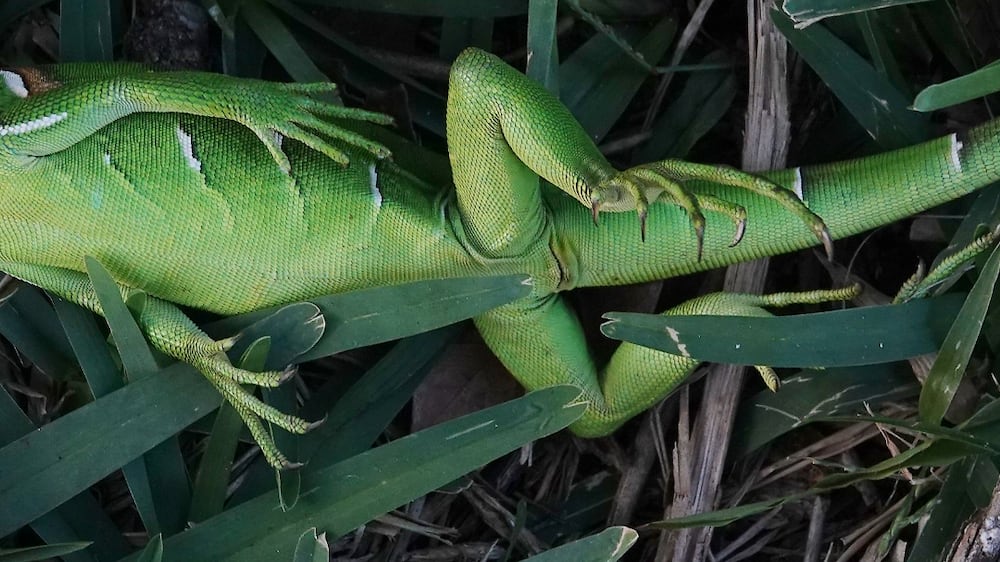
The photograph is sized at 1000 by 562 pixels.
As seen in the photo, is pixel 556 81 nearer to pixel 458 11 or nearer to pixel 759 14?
pixel 458 11

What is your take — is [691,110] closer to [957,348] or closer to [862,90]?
[862,90]

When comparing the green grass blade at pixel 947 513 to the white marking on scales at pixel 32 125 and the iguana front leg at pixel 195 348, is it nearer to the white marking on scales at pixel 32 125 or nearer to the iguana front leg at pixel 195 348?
the iguana front leg at pixel 195 348

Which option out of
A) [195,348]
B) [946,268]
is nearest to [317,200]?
[195,348]

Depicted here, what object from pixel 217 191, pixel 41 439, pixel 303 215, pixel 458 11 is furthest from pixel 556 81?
pixel 41 439

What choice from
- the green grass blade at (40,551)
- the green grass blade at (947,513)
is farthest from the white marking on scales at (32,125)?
the green grass blade at (947,513)

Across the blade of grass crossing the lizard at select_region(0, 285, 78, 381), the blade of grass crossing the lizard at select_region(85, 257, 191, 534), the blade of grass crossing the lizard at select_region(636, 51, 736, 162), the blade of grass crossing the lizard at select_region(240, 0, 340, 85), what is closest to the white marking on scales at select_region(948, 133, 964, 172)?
the blade of grass crossing the lizard at select_region(636, 51, 736, 162)

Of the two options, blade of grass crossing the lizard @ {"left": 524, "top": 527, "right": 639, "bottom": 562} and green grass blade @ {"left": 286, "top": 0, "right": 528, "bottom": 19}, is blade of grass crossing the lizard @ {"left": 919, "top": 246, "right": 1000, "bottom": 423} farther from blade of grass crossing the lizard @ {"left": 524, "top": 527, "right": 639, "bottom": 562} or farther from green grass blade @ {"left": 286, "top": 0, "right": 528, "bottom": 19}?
green grass blade @ {"left": 286, "top": 0, "right": 528, "bottom": 19}
